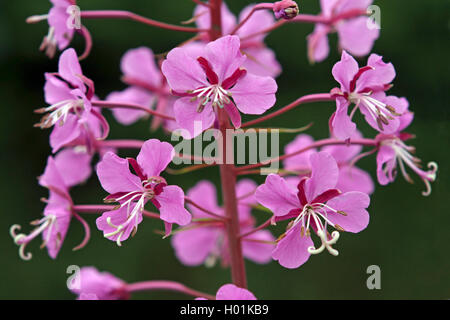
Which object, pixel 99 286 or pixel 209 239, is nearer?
pixel 99 286

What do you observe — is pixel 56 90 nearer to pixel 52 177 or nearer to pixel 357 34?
pixel 52 177

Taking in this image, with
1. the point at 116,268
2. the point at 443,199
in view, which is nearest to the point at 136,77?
the point at 443,199

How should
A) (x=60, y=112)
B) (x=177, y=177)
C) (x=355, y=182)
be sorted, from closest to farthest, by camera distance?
(x=60, y=112), (x=355, y=182), (x=177, y=177)

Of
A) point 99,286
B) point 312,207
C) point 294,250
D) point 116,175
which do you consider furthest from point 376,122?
point 99,286

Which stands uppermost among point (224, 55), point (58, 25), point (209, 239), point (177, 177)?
point (58, 25)

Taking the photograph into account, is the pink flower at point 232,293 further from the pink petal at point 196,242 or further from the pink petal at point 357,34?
the pink petal at point 357,34

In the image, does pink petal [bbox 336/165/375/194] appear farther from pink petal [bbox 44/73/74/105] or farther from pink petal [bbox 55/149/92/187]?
pink petal [bbox 44/73/74/105]

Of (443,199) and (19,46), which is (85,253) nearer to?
(19,46)
